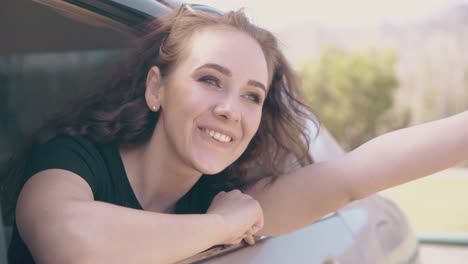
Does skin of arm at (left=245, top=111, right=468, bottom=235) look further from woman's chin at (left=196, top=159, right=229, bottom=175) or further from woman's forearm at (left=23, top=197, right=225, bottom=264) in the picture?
woman's forearm at (left=23, top=197, right=225, bottom=264)

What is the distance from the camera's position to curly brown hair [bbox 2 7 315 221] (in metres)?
2.14

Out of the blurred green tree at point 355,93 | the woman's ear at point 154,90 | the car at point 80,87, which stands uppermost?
the woman's ear at point 154,90

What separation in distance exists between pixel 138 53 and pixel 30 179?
24.6 inches

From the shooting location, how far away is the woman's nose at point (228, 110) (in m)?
1.92

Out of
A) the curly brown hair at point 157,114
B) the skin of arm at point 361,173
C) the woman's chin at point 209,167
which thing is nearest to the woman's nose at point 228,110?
the woman's chin at point 209,167

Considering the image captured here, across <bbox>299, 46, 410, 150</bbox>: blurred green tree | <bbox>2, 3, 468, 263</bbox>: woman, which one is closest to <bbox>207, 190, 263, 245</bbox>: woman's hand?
<bbox>2, 3, 468, 263</bbox>: woman

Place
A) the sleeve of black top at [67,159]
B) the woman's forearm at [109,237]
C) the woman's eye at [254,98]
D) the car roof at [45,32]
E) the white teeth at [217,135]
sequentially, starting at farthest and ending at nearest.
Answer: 1. the car roof at [45,32]
2. the woman's eye at [254,98]
3. the white teeth at [217,135]
4. the sleeve of black top at [67,159]
5. the woman's forearm at [109,237]

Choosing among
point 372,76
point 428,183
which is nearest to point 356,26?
point 372,76

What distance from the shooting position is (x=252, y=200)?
212 centimetres

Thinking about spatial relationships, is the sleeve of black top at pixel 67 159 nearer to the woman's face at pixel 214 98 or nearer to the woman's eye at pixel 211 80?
the woman's face at pixel 214 98

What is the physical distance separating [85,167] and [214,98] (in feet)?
1.23

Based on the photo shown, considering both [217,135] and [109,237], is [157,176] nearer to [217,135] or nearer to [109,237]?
[217,135]

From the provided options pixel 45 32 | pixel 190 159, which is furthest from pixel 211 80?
pixel 45 32

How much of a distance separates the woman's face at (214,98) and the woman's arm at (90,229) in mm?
239
